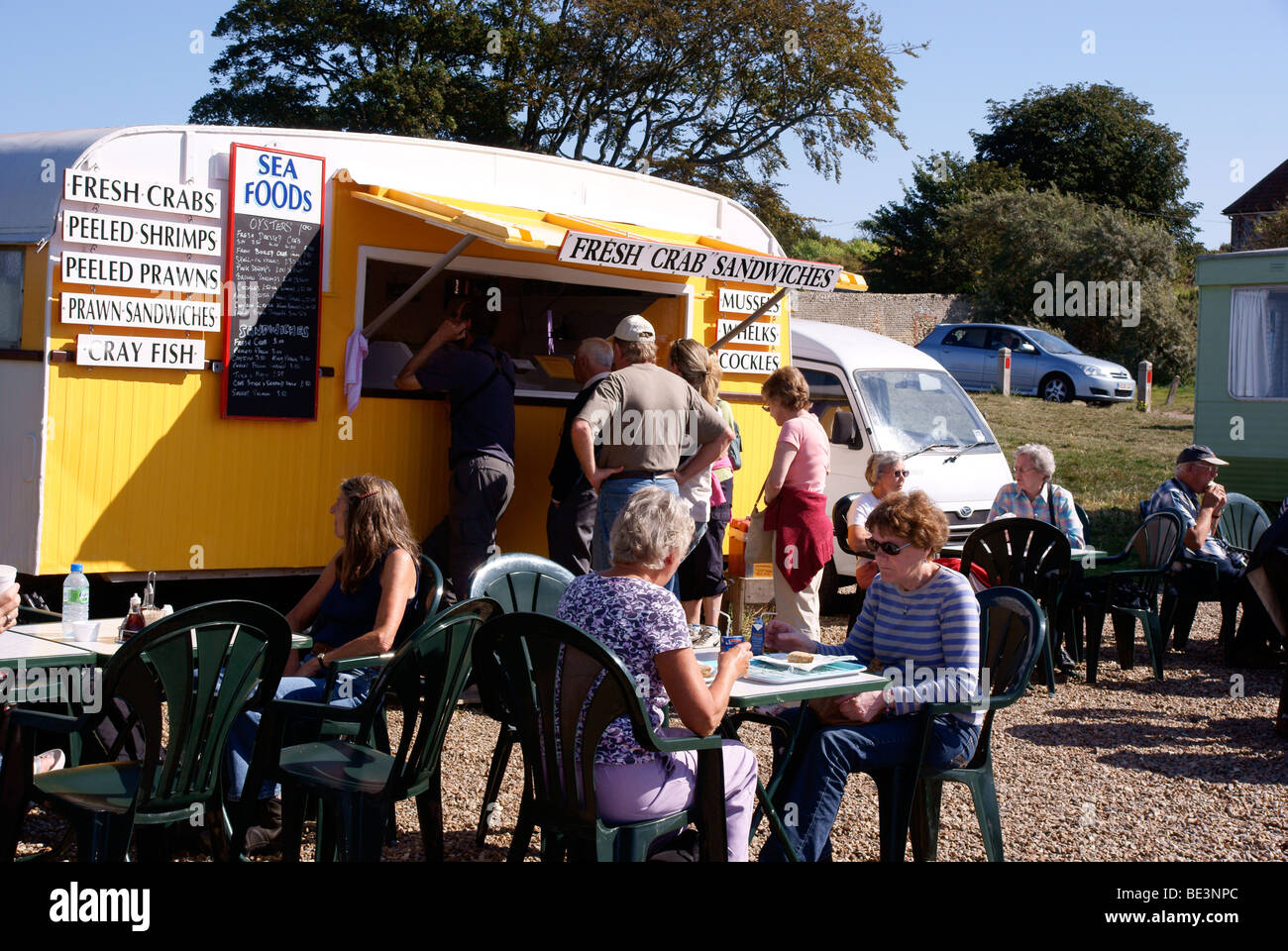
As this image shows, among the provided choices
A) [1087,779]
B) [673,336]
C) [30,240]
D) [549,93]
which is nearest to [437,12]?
[549,93]

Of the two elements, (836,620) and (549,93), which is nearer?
(836,620)

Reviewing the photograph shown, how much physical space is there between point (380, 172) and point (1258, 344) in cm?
905

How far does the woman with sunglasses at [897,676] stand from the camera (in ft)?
13.1

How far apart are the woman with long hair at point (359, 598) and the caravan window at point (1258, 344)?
10135 millimetres

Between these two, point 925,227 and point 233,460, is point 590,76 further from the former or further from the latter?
point 233,460

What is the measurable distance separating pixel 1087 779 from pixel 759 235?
4.55 m

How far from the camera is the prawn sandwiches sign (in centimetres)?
645

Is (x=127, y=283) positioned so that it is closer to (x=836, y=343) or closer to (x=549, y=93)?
(x=836, y=343)

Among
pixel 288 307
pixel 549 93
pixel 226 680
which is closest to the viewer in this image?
pixel 226 680

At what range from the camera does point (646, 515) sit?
368 centimetres

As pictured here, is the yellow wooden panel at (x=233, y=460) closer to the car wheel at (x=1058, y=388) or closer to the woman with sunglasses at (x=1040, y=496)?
the woman with sunglasses at (x=1040, y=496)

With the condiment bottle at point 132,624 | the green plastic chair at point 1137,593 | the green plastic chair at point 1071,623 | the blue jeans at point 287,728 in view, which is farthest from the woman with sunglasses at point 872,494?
the condiment bottle at point 132,624

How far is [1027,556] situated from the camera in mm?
7348

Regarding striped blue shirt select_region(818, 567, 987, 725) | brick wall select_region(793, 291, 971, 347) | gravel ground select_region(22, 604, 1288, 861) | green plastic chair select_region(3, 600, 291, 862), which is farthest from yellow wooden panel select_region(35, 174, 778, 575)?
brick wall select_region(793, 291, 971, 347)
